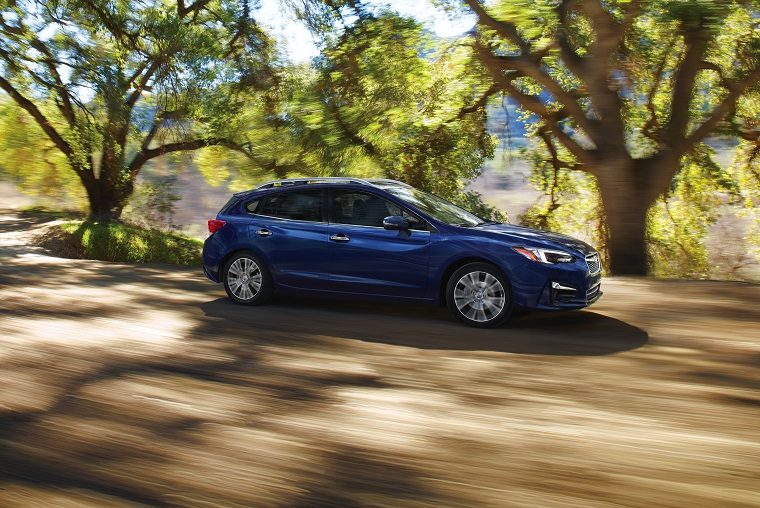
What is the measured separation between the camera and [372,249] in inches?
359

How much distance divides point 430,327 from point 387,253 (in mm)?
1024

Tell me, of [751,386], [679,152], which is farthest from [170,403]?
[679,152]

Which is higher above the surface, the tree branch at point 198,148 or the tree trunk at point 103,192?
the tree branch at point 198,148

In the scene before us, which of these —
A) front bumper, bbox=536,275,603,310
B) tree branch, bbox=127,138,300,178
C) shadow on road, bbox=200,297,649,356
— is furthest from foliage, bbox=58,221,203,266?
front bumper, bbox=536,275,603,310

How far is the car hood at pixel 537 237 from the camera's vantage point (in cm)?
844

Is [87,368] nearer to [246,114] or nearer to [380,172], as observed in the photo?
[380,172]

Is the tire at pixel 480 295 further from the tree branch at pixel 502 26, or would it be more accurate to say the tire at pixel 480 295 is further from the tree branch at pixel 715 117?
the tree branch at pixel 715 117

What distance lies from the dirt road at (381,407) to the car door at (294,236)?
0.50m

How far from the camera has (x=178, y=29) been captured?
22.0 m

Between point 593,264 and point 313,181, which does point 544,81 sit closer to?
point 313,181

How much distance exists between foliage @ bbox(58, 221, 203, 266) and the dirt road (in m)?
13.2

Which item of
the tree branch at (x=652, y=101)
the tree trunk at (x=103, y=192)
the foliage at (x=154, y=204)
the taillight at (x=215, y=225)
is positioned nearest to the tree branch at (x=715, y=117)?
the tree branch at (x=652, y=101)

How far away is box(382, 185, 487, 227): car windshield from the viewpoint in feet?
30.0

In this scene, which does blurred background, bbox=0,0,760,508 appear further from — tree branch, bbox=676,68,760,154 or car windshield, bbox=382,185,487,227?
car windshield, bbox=382,185,487,227
